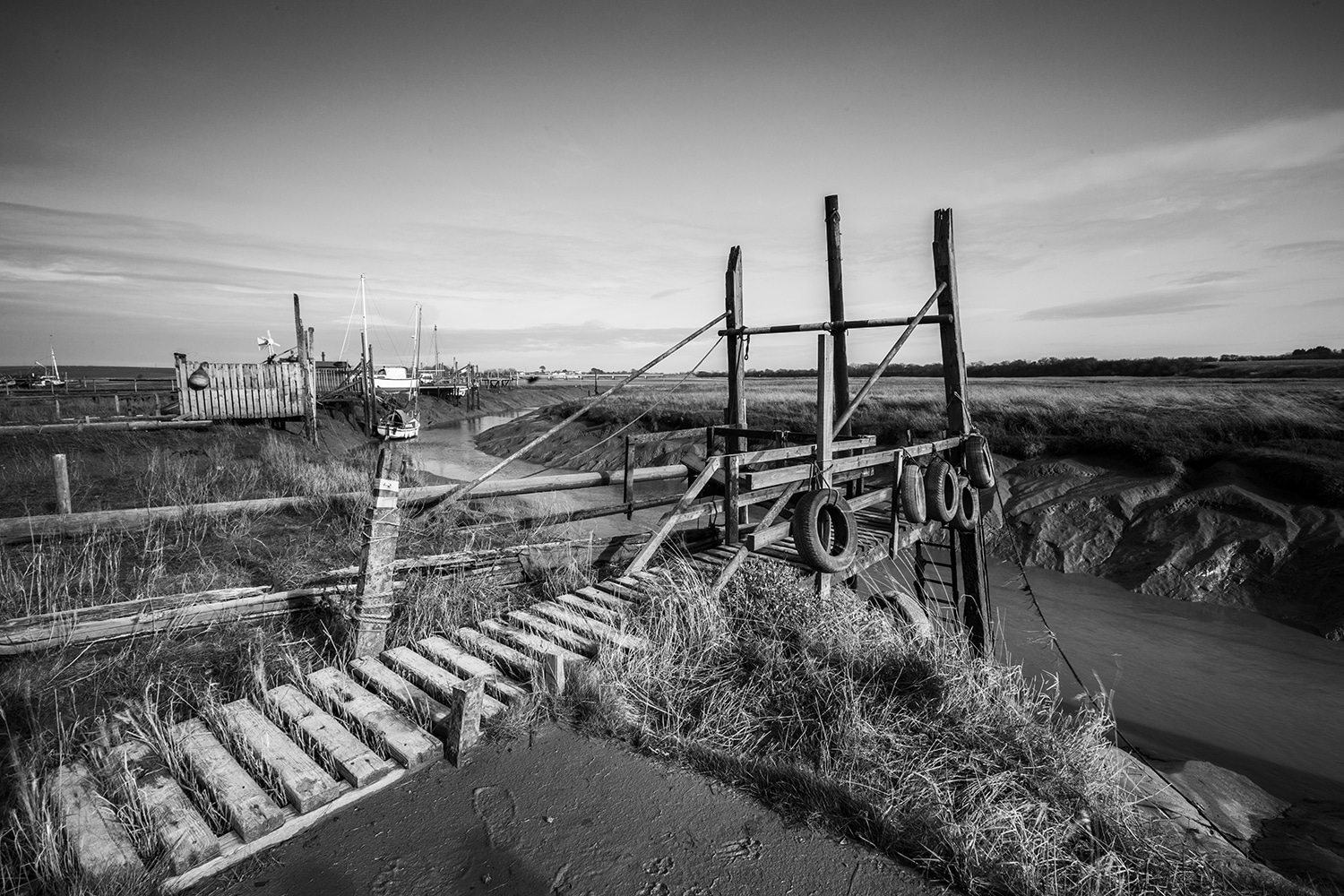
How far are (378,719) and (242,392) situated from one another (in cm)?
2191

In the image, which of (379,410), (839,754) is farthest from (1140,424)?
(379,410)

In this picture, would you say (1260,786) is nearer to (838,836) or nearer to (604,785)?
(838,836)

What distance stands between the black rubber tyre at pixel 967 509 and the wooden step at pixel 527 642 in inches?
229

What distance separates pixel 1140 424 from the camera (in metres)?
17.5

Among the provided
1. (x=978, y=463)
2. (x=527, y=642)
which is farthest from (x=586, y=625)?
(x=978, y=463)

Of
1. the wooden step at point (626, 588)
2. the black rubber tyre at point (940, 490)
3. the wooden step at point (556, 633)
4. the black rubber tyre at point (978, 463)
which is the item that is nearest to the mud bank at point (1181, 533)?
the black rubber tyre at point (978, 463)

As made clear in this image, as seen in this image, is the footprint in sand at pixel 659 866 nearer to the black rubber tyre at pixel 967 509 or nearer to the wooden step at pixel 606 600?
the wooden step at pixel 606 600

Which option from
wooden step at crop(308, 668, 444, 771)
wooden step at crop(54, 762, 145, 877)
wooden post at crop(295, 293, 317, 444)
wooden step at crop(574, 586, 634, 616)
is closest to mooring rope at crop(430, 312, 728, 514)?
wooden step at crop(574, 586, 634, 616)

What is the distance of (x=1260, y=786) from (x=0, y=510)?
16311 millimetres

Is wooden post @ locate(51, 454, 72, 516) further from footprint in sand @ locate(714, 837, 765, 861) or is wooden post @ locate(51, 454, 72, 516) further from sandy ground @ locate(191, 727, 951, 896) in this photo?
footprint in sand @ locate(714, 837, 765, 861)

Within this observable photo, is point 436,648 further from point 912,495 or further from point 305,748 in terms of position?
point 912,495

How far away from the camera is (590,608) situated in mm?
5715

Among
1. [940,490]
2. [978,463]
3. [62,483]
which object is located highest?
[62,483]

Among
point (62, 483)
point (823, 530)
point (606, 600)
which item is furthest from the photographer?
point (62, 483)
